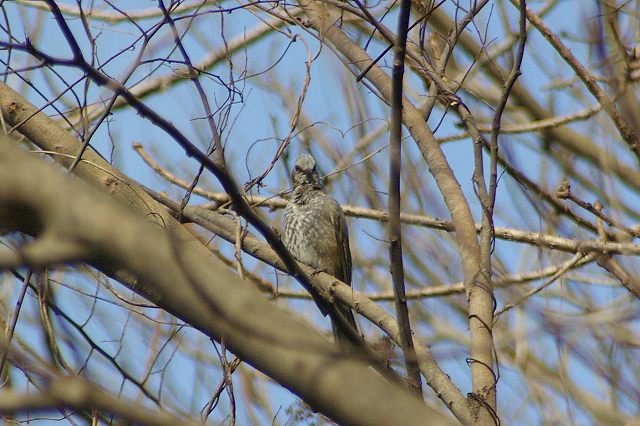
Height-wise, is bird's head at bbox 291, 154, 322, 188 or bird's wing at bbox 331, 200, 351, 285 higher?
bird's head at bbox 291, 154, 322, 188

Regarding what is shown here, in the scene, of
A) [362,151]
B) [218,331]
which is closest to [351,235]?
[362,151]

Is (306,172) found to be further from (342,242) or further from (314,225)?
Answer: (342,242)

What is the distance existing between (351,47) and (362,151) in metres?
2.17

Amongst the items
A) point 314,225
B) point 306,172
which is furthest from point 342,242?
point 306,172

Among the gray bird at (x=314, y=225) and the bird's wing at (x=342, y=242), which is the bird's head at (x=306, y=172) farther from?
the bird's wing at (x=342, y=242)

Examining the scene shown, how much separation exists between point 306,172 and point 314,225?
48 cm

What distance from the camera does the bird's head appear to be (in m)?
7.11

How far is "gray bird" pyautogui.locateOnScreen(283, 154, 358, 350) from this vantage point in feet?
23.0

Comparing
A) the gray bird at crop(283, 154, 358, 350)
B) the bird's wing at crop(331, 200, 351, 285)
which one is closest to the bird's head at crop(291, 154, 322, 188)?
the gray bird at crop(283, 154, 358, 350)

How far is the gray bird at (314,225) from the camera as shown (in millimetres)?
7008

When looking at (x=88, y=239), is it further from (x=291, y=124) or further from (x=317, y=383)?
(x=291, y=124)

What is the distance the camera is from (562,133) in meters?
6.48

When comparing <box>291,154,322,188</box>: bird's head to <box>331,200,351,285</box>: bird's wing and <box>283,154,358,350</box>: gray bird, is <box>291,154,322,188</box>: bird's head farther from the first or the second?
<box>331,200,351,285</box>: bird's wing

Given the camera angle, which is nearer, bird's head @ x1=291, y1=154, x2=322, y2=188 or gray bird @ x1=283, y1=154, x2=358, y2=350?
gray bird @ x1=283, y1=154, x2=358, y2=350
